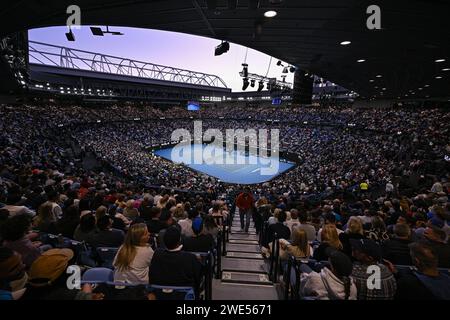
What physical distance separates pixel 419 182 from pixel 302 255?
45.2 feet

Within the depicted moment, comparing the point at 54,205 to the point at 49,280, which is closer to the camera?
the point at 49,280

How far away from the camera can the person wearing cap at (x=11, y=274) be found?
2396 millimetres

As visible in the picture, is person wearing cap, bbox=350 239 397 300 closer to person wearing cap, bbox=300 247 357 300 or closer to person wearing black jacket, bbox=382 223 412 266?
person wearing cap, bbox=300 247 357 300

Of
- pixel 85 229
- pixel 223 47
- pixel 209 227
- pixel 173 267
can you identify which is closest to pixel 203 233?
pixel 209 227

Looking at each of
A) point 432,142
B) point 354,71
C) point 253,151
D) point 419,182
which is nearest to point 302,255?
point 419,182

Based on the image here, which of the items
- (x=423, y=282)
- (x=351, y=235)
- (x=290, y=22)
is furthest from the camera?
(x=290, y=22)

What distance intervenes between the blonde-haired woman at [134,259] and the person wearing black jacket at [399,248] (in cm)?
398

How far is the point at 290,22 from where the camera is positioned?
8.29 metres

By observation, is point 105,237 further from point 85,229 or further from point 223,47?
point 223,47

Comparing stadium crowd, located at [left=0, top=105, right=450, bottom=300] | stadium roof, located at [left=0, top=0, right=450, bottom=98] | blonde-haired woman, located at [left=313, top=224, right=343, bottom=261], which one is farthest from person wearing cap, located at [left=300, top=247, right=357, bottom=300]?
stadium roof, located at [left=0, top=0, right=450, bottom=98]

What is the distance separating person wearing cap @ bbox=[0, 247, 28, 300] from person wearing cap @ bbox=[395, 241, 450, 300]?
13.1ft

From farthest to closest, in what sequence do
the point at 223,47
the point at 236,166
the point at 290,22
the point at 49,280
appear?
the point at 236,166 < the point at 223,47 < the point at 290,22 < the point at 49,280

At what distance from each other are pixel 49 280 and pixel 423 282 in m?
4.02

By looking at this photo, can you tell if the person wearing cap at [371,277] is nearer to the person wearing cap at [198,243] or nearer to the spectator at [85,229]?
the person wearing cap at [198,243]
